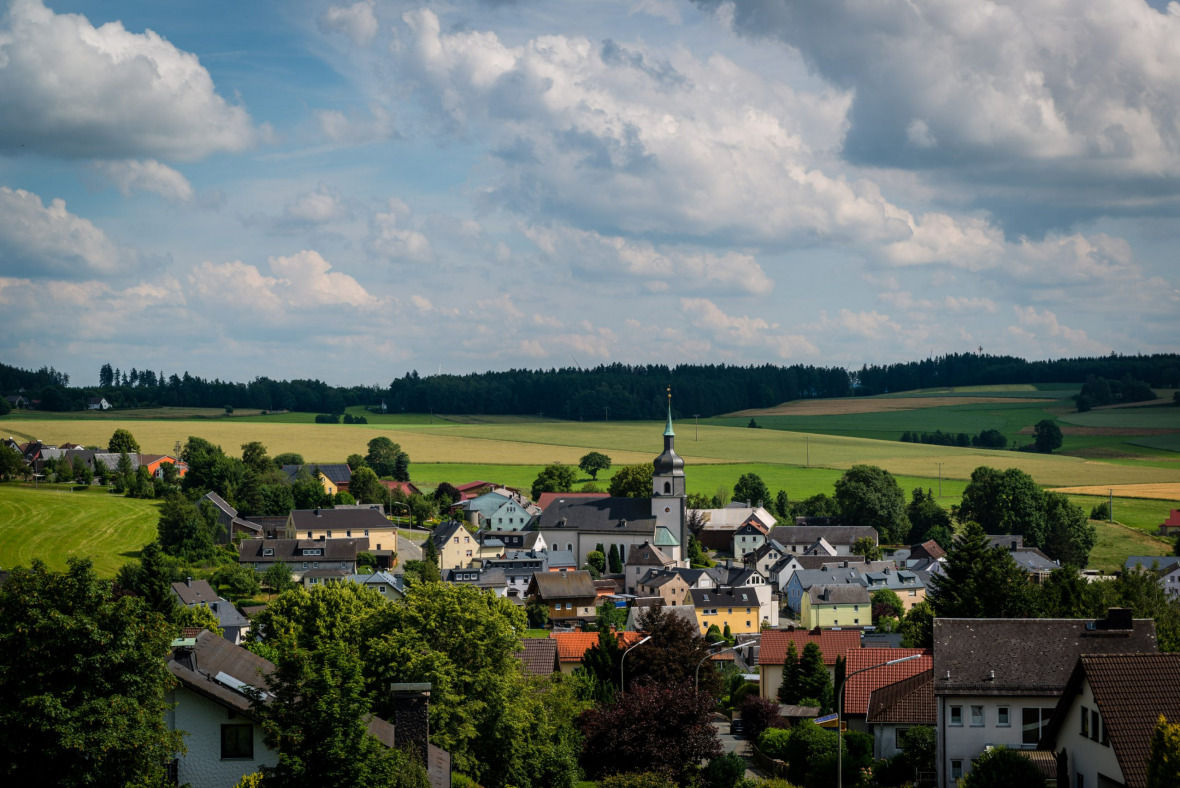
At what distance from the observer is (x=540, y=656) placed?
55219 mm

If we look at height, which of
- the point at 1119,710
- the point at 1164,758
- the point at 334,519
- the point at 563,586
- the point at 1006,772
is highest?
the point at 1164,758

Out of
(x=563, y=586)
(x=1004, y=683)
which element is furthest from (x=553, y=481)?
(x=1004, y=683)

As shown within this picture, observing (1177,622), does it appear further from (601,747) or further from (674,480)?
Result: (674,480)

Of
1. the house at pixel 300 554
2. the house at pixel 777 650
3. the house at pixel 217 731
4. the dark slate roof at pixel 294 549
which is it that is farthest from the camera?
the dark slate roof at pixel 294 549

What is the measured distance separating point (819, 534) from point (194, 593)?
72.8m

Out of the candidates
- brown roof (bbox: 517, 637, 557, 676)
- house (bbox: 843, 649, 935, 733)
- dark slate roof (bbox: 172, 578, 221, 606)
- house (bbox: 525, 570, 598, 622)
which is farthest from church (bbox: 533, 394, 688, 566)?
house (bbox: 843, 649, 935, 733)

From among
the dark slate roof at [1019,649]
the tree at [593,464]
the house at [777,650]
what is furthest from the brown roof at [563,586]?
the tree at [593,464]

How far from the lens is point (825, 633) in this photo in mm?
65688

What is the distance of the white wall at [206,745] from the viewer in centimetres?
2816

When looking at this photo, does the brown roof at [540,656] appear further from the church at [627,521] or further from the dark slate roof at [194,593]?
the church at [627,521]

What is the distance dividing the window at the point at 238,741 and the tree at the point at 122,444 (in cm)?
13703

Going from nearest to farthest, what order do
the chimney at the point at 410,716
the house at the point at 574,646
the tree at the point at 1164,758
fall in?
the tree at the point at 1164,758 → the chimney at the point at 410,716 → the house at the point at 574,646

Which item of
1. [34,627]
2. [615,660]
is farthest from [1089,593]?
[34,627]

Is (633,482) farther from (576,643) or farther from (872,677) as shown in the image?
(872,677)
